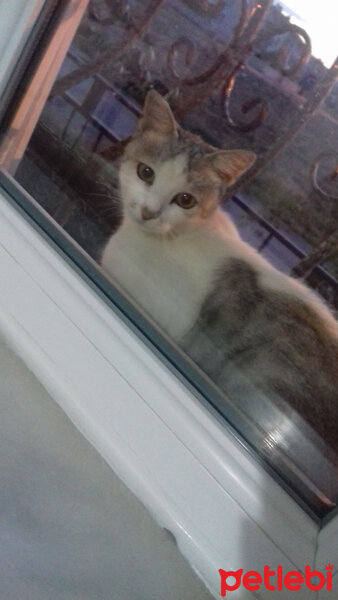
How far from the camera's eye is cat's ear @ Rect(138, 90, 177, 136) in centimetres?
89

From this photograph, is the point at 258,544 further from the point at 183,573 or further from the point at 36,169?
the point at 36,169

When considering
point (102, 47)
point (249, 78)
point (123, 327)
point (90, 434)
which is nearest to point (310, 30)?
point (249, 78)

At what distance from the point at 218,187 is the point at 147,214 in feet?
0.42

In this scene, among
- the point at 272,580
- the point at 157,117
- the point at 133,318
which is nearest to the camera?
the point at 272,580

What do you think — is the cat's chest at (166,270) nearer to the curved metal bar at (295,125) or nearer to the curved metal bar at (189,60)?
the curved metal bar at (295,125)

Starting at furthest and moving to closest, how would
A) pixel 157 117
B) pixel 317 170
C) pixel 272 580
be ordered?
pixel 157 117 → pixel 317 170 → pixel 272 580

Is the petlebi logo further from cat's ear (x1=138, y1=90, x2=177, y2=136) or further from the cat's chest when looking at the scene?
cat's ear (x1=138, y1=90, x2=177, y2=136)

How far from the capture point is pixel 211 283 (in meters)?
0.86

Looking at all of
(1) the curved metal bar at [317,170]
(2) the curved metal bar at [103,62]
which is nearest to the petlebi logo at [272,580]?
(1) the curved metal bar at [317,170]

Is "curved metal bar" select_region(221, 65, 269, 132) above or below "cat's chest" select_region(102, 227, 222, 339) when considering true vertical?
above

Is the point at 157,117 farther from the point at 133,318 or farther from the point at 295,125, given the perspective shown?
the point at 133,318

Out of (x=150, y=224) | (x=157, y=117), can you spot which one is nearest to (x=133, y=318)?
(x=150, y=224)

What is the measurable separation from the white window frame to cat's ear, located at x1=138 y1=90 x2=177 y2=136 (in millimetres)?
319

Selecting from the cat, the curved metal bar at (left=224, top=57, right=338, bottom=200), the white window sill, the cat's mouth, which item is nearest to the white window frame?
the white window sill
